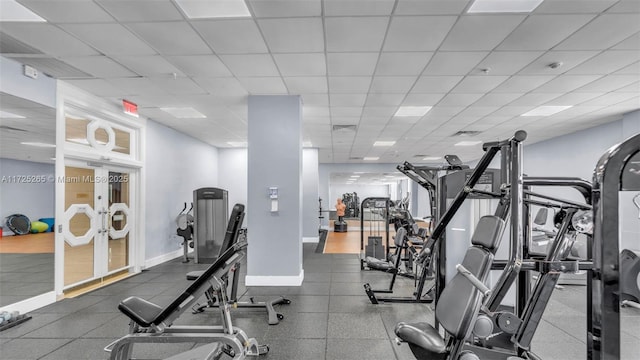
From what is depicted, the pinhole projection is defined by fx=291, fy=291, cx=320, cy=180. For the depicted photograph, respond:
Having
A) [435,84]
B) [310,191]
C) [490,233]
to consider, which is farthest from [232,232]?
[310,191]

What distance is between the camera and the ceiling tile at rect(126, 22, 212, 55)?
112 inches

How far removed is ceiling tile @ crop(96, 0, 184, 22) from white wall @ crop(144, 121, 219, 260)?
3.75 metres

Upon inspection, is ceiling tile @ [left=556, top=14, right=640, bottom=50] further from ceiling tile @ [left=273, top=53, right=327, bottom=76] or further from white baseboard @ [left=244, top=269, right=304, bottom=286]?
white baseboard @ [left=244, top=269, right=304, bottom=286]

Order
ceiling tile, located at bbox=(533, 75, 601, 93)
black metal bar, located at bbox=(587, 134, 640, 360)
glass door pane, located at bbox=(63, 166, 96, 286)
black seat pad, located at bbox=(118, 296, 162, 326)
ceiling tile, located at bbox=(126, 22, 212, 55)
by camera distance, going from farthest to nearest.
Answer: glass door pane, located at bbox=(63, 166, 96, 286)
ceiling tile, located at bbox=(533, 75, 601, 93)
ceiling tile, located at bbox=(126, 22, 212, 55)
black seat pad, located at bbox=(118, 296, 162, 326)
black metal bar, located at bbox=(587, 134, 640, 360)

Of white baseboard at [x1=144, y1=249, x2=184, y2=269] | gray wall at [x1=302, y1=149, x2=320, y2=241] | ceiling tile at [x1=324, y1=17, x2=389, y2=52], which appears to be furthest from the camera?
gray wall at [x1=302, y1=149, x2=320, y2=241]

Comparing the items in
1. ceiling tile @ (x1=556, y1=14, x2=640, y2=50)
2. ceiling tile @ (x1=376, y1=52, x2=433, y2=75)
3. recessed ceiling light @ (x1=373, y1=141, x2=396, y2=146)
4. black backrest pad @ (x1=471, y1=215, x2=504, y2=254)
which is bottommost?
black backrest pad @ (x1=471, y1=215, x2=504, y2=254)

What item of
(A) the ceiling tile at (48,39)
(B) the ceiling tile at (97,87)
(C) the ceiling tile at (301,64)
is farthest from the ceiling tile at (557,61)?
(B) the ceiling tile at (97,87)

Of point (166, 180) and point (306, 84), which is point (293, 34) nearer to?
point (306, 84)

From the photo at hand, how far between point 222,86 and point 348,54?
2031 mm

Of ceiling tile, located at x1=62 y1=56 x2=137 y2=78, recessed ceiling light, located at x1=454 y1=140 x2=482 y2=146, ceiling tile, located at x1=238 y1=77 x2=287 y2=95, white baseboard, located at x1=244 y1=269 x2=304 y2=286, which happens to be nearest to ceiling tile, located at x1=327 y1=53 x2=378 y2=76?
ceiling tile, located at x1=238 y1=77 x2=287 y2=95

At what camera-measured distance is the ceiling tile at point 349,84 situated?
403 centimetres

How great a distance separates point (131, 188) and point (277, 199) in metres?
3.15

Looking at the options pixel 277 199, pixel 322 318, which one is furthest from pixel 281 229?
pixel 322 318

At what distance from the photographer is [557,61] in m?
3.49
